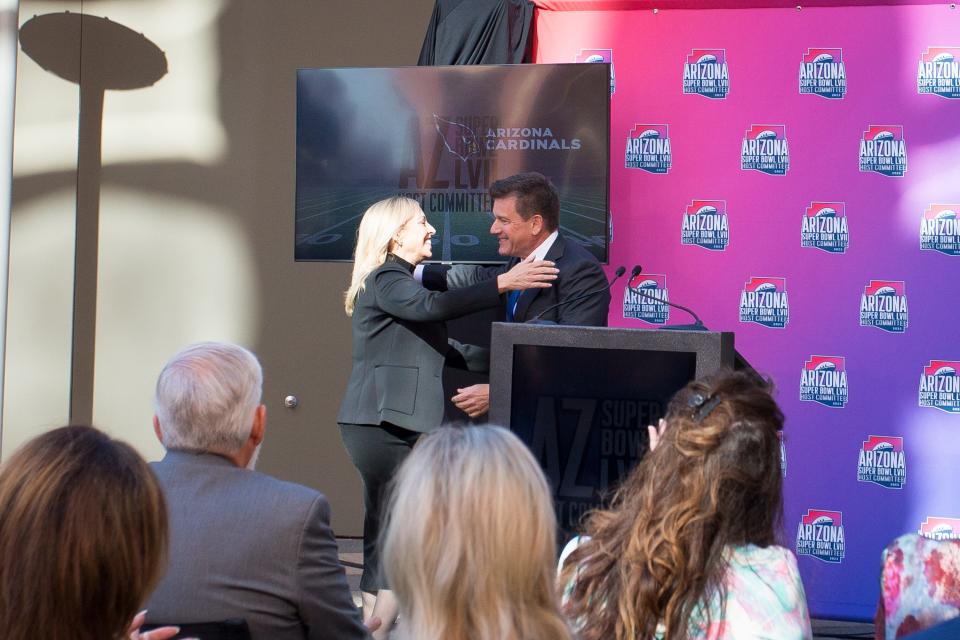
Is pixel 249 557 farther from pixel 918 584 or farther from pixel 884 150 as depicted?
pixel 884 150

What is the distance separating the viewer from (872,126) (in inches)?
178

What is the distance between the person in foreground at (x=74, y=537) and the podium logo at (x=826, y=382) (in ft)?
12.1

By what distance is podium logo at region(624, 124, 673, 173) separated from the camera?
4719 mm

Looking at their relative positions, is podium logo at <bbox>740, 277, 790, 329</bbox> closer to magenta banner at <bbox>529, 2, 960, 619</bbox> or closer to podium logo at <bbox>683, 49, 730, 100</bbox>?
magenta banner at <bbox>529, 2, 960, 619</bbox>

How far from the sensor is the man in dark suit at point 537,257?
3.77 m

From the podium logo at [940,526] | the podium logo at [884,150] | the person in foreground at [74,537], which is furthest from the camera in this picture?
the podium logo at [884,150]

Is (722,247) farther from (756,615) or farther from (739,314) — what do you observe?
(756,615)

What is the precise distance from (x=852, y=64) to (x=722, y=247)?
905 mm

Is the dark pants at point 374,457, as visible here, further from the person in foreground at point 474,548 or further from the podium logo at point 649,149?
the person in foreground at point 474,548

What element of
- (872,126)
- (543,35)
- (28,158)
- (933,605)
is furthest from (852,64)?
(28,158)

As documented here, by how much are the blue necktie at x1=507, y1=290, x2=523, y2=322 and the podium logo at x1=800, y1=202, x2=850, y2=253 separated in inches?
51.7

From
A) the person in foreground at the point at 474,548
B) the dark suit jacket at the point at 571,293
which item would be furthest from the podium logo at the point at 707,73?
the person in foreground at the point at 474,548

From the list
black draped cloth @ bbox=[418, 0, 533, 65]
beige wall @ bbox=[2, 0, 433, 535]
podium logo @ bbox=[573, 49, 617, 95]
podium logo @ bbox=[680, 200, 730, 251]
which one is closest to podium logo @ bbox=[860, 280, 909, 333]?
podium logo @ bbox=[680, 200, 730, 251]

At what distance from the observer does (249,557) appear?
182 centimetres
